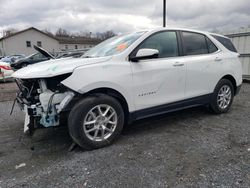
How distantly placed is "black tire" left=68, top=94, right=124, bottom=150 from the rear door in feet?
4.95

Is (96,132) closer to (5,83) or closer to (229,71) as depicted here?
(229,71)

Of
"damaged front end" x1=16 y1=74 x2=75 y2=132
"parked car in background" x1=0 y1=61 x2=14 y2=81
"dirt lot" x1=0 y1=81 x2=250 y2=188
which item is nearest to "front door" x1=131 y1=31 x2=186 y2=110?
"dirt lot" x1=0 y1=81 x2=250 y2=188

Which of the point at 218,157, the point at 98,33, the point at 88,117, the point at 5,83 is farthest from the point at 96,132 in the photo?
the point at 98,33

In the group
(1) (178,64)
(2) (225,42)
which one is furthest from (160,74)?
(2) (225,42)

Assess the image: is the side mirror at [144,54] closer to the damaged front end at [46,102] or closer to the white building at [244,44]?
the damaged front end at [46,102]

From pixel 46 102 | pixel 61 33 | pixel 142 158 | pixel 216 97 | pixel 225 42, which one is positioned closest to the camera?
pixel 142 158

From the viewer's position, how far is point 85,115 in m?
2.80

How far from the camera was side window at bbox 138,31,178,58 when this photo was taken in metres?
3.41

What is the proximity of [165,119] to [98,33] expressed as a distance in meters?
69.0

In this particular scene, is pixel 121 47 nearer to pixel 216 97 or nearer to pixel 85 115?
pixel 85 115

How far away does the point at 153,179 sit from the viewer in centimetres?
229

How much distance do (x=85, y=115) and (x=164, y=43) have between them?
5.86 ft

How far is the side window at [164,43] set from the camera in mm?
3409

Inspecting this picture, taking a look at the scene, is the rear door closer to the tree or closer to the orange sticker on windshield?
the orange sticker on windshield
